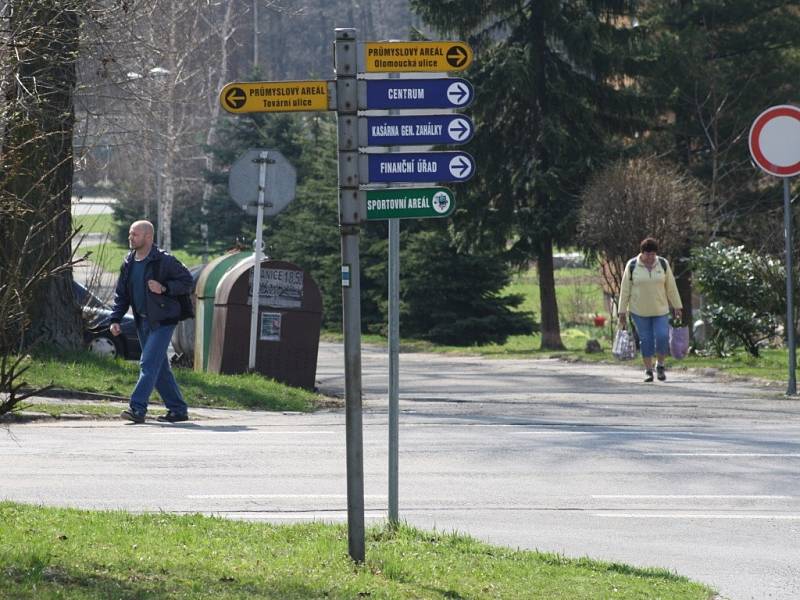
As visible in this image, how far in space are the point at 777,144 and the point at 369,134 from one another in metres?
10.6

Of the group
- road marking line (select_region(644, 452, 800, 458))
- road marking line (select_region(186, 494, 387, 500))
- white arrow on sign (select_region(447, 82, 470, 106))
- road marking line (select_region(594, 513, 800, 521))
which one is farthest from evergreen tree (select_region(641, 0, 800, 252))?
white arrow on sign (select_region(447, 82, 470, 106))

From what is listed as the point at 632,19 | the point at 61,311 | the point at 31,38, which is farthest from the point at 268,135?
the point at 31,38

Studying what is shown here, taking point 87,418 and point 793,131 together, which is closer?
point 87,418

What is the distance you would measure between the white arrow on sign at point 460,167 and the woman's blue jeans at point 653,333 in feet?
38.7

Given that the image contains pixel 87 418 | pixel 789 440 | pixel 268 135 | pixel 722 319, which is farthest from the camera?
pixel 268 135

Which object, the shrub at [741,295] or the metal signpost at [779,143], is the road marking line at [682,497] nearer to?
Answer: the metal signpost at [779,143]

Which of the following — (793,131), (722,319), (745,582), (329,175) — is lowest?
(745,582)

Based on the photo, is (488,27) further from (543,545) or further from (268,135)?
(543,545)

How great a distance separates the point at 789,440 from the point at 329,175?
36.5 m

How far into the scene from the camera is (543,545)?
8117 mm

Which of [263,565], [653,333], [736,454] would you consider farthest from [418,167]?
[653,333]

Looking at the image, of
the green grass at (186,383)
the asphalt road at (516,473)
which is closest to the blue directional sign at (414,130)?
the asphalt road at (516,473)

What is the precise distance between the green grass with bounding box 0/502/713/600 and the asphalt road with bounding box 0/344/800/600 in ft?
2.23

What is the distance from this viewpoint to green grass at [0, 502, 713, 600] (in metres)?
5.88
